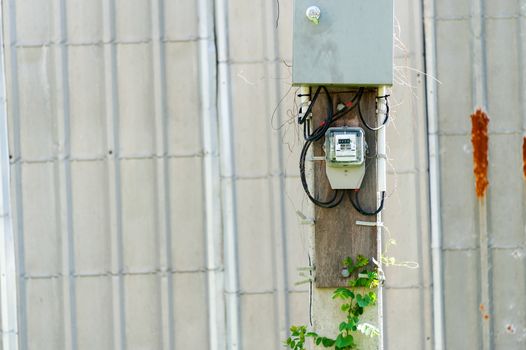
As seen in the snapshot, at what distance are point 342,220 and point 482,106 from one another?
132 inches

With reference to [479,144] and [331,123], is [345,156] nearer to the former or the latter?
[331,123]

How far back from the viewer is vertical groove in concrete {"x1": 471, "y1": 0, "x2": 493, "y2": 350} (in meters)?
8.28

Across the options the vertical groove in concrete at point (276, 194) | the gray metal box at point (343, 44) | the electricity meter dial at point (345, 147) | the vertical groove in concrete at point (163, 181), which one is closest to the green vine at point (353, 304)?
the electricity meter dial at point (345, 147)

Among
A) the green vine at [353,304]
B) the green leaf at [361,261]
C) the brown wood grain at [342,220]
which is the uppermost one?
the brown wood grain at [342,220]

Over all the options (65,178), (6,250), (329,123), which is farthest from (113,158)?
(329,123)

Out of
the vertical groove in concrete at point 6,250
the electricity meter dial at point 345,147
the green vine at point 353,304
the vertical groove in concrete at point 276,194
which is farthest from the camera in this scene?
the vertical groove in concrete at point 6,250

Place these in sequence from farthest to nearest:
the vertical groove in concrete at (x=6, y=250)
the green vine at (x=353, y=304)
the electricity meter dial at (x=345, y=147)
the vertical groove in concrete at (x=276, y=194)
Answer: the vertical groove in concrete at (x=6, y=250)
the vertical groove in concrete at (x=276, y=194)
the green vine at (x=353, y=304)
the electricity meter dial at (x=345, y=147)

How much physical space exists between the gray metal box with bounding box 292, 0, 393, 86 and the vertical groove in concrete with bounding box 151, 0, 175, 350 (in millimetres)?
3191

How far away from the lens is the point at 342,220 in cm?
539

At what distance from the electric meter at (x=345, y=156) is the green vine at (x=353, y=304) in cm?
42

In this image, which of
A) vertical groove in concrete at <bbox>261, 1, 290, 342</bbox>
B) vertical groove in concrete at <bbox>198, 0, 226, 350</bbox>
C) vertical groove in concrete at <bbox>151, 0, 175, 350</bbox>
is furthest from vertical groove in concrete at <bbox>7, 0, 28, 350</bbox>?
vertical groove in concrete at <bbox>261, 1, 290, 342</bbox>

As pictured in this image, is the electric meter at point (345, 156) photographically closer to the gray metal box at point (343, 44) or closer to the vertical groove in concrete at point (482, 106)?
the gray metal box at point (343, 44)

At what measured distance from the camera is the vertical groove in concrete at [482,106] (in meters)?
8.28

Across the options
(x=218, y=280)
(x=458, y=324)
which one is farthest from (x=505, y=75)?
(x=218, y=280)
